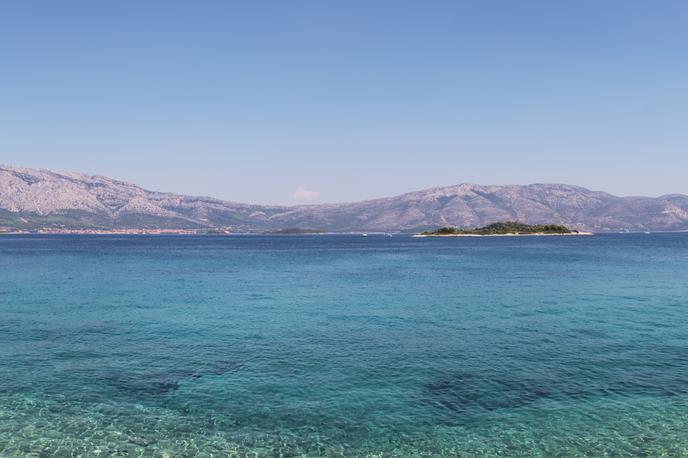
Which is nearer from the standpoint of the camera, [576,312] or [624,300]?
[576,312]

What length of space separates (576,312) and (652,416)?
34.1 m

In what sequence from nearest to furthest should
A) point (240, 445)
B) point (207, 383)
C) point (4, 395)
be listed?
point (240, 445)
point (4, 395)
point (207, 383)

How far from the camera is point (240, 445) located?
22.7 m

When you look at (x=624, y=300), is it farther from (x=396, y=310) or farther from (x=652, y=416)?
(x=652, y=416)

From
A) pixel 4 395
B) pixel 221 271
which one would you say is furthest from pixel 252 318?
pixel 221 271

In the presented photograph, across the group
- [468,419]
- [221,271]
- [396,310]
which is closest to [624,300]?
[396,310]

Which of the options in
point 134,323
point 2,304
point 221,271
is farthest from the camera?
point 221,271

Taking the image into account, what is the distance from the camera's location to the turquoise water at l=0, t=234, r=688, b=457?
2327 cm

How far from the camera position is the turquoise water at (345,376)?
2327cm

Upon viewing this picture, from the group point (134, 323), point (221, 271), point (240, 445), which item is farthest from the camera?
point (221, 271)

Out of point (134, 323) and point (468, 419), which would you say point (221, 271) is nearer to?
point (134, 323)

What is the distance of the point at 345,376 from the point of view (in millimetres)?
32812

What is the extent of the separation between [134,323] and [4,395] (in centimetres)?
2270

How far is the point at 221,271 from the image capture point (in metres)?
118
